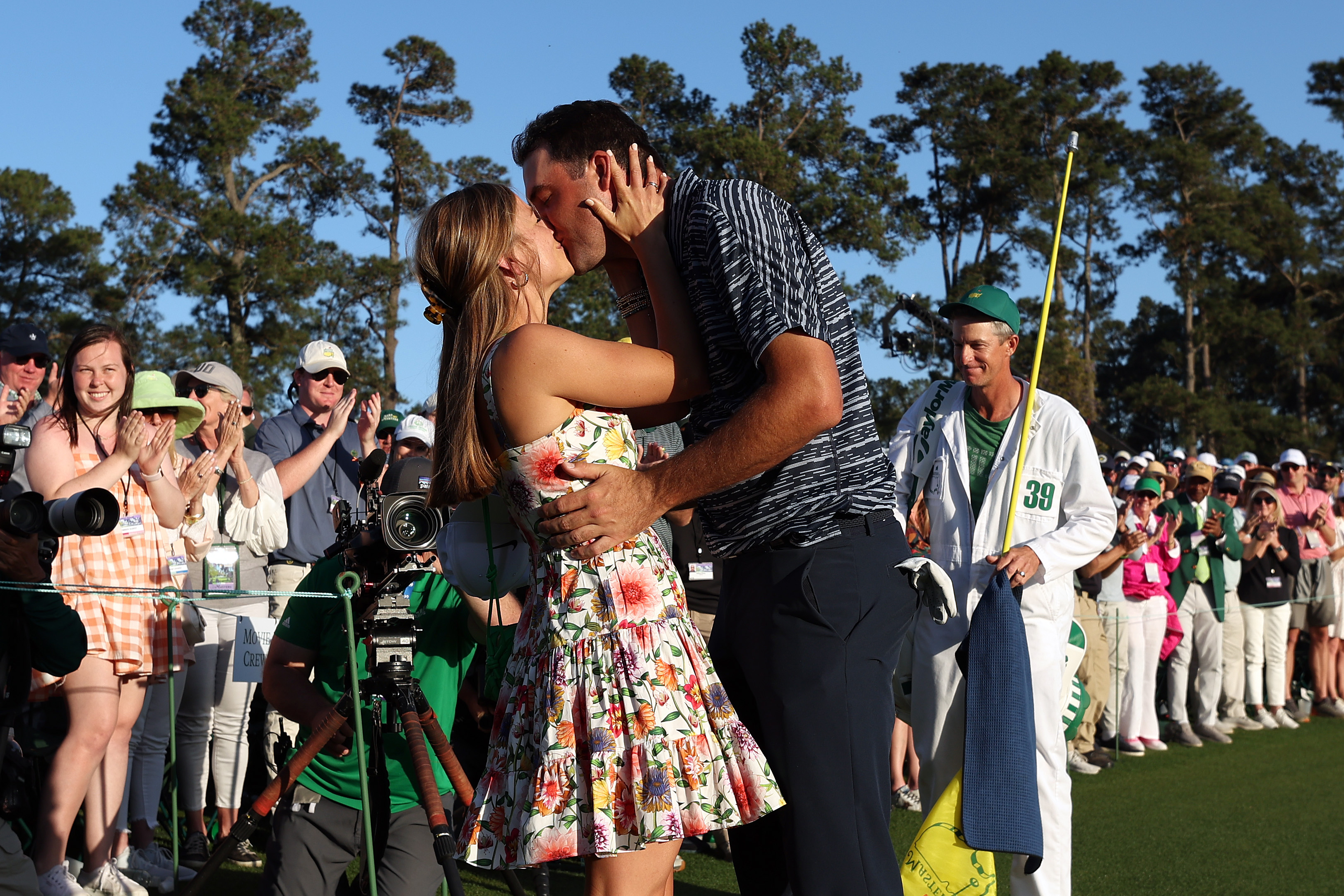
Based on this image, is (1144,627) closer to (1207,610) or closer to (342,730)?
(1207,610)

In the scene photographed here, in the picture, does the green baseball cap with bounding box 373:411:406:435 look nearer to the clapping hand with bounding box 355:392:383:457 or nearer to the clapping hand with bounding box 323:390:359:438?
the clapping hand with bounding box 355:392:383:457

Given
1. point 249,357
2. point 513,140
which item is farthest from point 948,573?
point 249,357

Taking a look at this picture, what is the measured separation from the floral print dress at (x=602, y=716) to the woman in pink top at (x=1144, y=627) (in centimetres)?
802

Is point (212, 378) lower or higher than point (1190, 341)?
lower

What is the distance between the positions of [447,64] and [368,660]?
94.4ft

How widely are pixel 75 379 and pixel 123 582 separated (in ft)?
2.72

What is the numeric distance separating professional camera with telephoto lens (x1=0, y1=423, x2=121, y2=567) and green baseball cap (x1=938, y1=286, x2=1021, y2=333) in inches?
119

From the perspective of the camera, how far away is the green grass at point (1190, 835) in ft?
17.9

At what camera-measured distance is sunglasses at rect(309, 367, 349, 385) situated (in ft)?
22.5

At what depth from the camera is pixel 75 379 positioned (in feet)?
16.5

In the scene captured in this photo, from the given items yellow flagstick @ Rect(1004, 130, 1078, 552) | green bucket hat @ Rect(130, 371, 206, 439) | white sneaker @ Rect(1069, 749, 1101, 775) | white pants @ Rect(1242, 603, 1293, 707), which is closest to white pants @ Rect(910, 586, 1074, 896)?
yellow flagstick @ Rect(1004, 130, 1078, 552)

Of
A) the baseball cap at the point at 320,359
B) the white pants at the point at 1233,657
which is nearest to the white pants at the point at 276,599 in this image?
the baseball cap at the point at 320,359

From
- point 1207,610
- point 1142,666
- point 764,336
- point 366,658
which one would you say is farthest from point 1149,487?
point 764,336

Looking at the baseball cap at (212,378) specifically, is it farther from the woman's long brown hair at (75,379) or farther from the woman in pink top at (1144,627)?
Answer: the woman in pink top at (1144,627)
